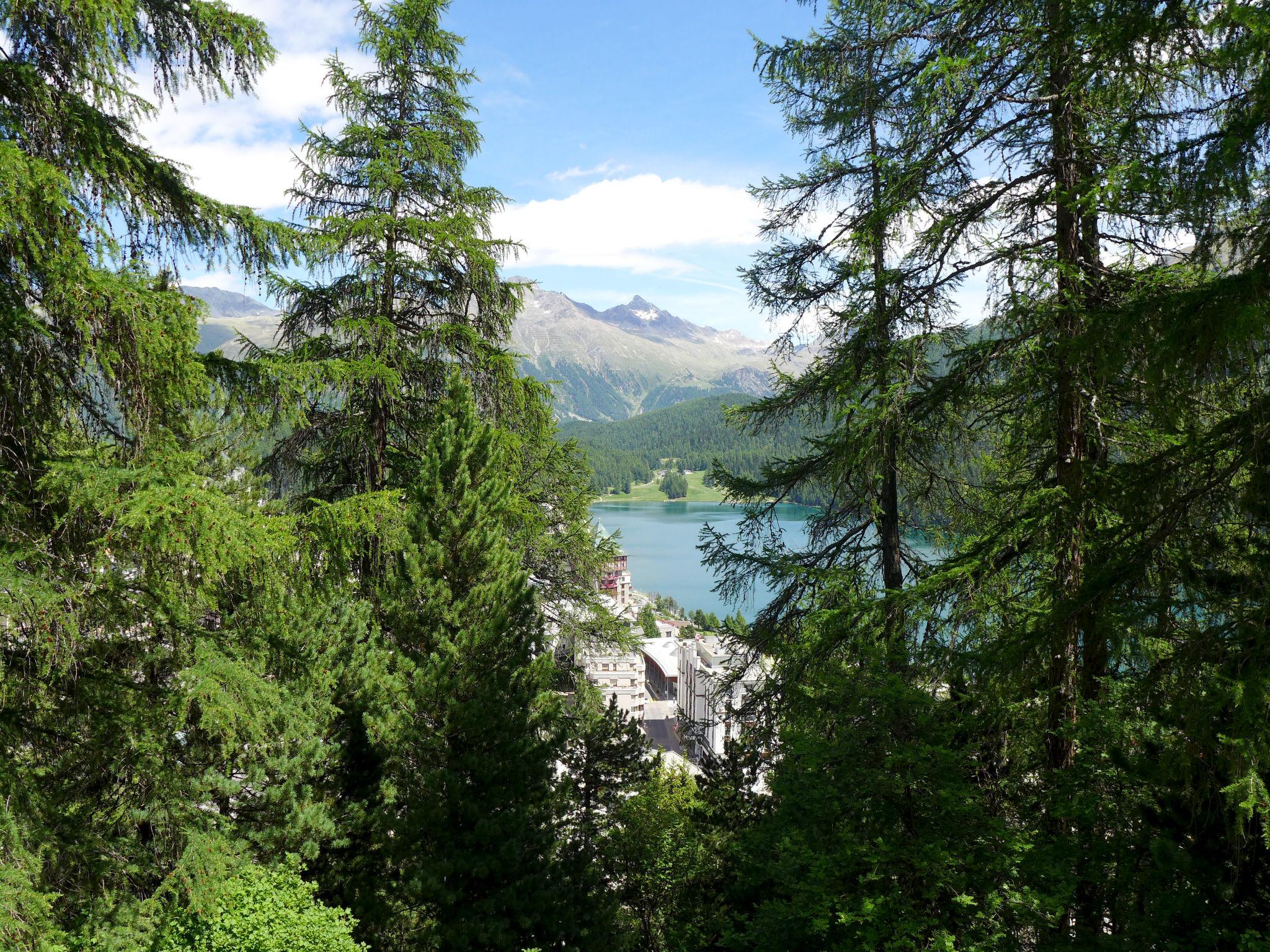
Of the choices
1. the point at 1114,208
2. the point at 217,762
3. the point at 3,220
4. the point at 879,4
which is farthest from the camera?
the point at 217,762

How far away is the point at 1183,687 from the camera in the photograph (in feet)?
9.87

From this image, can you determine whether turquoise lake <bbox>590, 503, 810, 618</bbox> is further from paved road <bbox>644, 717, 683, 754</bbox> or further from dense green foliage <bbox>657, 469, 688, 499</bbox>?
paved road <bbox>644, 717, 683, 754</bbox>

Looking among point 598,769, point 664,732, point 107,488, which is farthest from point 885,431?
point 664,732

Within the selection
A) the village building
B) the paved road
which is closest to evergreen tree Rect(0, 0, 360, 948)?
the paved road

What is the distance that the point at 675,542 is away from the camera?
11231 centimetres

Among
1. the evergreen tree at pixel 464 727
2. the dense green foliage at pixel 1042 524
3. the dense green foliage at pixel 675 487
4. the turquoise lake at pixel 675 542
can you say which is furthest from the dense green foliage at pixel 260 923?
the dense green foliage at pixel 675 487

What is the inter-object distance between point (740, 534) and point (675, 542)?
105 m

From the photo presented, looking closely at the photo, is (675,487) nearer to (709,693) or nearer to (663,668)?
(663,668)

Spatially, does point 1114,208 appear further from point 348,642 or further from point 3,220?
→ point 348,642

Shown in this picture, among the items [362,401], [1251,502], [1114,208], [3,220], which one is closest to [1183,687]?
[1251,502]

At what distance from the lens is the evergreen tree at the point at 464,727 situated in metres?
8.27

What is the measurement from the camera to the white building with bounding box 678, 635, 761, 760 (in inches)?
328

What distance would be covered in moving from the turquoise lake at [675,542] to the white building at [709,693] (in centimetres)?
452

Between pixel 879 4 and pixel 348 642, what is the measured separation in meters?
9.51
